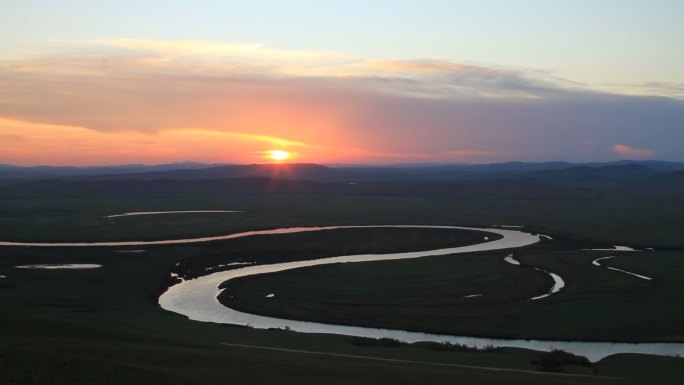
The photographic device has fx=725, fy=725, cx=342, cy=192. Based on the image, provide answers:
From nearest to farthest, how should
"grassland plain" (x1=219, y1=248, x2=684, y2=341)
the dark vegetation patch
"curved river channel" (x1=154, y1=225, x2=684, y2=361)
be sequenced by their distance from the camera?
the dark vegetation patch < "curved river channel" (x1=154, y1=225, x2=684, y2=361) < "grassland plain" (x1=219, y1=248, x2=684, y2=341)

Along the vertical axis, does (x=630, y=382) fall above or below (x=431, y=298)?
Answer: above

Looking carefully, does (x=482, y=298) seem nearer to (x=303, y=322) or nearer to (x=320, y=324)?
(x=320, y=324)

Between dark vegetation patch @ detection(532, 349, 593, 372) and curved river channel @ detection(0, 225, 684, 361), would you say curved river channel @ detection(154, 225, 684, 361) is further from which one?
dark vegetation patch @ detection(532, 349, 593, 372)

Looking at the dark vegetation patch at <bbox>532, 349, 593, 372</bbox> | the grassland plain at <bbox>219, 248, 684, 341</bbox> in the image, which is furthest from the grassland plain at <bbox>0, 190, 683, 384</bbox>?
the grassland plain at <bbox>219, 248, 684, 341</bbox>

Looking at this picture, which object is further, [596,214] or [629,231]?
[596,214]

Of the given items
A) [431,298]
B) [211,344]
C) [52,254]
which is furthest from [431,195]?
[211,344]

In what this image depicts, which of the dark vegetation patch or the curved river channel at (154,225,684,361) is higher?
the dark vegetation patch

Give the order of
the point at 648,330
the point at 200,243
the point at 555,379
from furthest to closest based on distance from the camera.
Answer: the point at 200,243 → the point at 648,330 → the point at 555,379

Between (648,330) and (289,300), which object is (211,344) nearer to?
(289,300)

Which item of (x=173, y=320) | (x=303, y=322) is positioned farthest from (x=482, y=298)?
(x=173, y=320)
